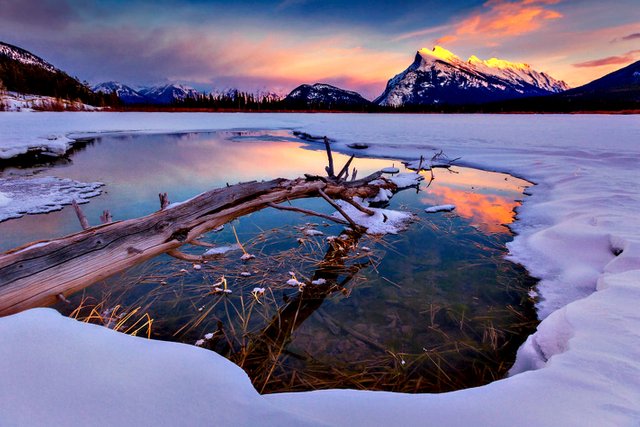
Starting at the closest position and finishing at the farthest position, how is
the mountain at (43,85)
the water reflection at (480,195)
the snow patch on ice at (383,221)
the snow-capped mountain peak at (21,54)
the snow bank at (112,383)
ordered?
1. the snow bank at (112,383)
2. the snow patch on ice at (383,221)
3. the water reflection at (480,195)
4. the mountain at (43,85)
5. the snow-capped mountain peak at (21,54)

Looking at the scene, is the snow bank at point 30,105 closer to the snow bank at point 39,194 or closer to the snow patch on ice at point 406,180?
the snow bank at point 39,194

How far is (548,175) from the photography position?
25.6 feet

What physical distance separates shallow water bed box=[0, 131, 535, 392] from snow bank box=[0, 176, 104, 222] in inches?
21.6

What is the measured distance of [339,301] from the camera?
3.21 meters

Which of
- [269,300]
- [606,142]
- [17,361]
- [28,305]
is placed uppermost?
[606,142]

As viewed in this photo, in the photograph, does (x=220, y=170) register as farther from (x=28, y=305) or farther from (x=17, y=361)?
(x=17, y=361)

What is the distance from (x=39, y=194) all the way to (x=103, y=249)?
239 inches

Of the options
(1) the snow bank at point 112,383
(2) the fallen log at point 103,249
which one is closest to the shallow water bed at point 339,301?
(2) the fallen log at point 103,249

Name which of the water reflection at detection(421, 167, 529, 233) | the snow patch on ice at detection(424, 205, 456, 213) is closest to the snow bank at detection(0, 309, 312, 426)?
the water reflection at detection(421, 167, 529, 233)

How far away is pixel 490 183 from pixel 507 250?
15.0 ft

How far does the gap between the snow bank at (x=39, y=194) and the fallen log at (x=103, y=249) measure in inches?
143

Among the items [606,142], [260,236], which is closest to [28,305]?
[260,236]

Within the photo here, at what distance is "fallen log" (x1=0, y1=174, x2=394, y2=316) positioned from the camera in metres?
2.12

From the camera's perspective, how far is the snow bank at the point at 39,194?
568 centimetres
